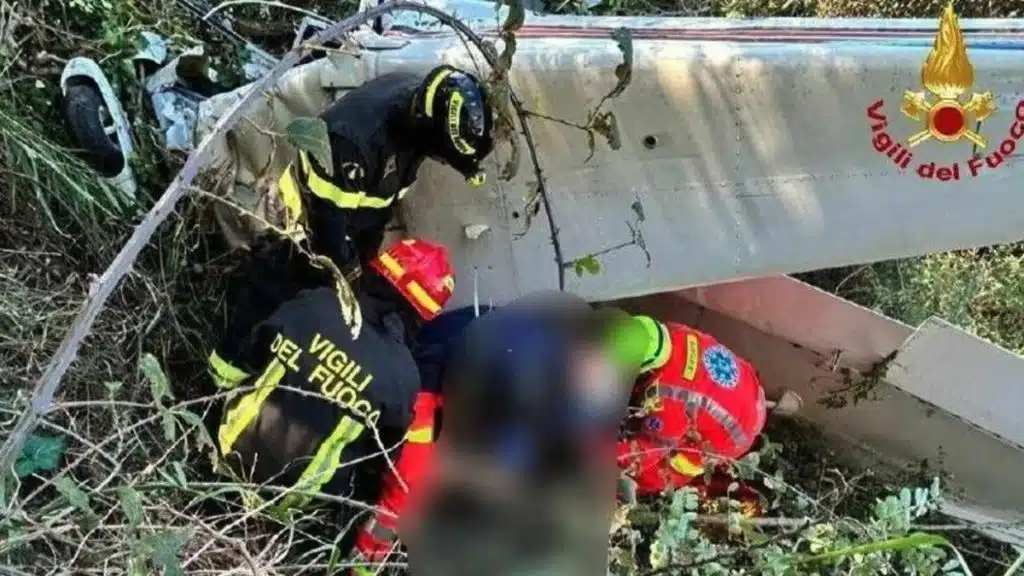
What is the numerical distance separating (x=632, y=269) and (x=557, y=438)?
1116 millimetres

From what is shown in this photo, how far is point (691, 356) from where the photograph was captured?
3354mm

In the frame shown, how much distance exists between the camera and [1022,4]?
489 centimetres

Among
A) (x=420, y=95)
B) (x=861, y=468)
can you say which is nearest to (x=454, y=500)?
(x=420, y=95)

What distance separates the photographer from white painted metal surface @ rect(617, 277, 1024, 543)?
362cm

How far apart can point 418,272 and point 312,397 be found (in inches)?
20.0

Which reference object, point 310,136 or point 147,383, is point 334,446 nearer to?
point 147,383

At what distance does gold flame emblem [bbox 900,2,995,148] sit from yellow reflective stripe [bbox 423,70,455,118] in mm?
1129

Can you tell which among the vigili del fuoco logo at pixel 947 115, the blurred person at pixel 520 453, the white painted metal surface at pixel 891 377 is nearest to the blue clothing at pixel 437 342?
the blurred person at pixel 520 453

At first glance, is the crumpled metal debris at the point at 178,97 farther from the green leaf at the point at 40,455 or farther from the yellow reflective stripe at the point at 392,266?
the green leaf at the point at 40,455

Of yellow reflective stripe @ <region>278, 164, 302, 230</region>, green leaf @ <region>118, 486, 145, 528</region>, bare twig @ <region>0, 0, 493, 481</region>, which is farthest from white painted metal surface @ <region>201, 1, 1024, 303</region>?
green leaf @ <region>118, 486, 145, 528</region>

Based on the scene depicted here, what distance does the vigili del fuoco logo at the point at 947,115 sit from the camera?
2695 millimetres

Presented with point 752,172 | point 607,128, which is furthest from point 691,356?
point 607,128

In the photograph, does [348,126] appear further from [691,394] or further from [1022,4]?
[1022,4]

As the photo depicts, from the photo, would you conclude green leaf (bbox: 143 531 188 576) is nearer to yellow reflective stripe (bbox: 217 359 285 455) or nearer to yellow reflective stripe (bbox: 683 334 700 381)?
yellow reflective stripe (bbox: 217 359 285 455)
